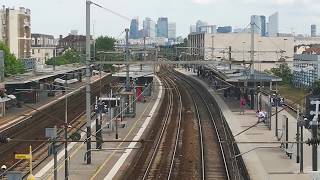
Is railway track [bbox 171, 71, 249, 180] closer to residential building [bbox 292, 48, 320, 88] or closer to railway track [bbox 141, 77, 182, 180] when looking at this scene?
railway track [bbox 141, 77, 182, 180]

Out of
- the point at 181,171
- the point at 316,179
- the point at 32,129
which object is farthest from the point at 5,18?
the point at 316,179

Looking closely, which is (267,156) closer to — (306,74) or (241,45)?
(306,74)

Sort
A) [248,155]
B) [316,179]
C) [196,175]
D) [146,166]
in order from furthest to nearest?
[248,155] < [146,166] < [196,175] < [316,179]

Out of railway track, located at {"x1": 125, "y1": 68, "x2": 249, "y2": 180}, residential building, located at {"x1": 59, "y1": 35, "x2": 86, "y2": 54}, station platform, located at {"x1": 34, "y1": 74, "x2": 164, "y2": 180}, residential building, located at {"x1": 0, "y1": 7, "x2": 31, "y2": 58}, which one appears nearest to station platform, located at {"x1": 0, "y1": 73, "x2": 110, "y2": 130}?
station platform, located at {"x1": 34, "y1": 74, "x2": 164, "y2": 180}

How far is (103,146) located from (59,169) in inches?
253

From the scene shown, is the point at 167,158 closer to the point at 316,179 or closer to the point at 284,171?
the point at 284,171

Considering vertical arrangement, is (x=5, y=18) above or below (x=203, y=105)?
above

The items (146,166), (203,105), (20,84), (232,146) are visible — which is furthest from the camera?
(203,105)

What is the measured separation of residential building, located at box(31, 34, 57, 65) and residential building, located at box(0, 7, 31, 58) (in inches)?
368

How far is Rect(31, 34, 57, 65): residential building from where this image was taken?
13500cm

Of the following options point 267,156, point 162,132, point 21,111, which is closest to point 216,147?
point 267,156

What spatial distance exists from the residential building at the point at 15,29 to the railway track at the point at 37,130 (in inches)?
1640

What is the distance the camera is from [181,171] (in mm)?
25828

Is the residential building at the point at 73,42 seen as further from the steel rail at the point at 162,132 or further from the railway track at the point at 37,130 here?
the railway track at the point at 37,130
